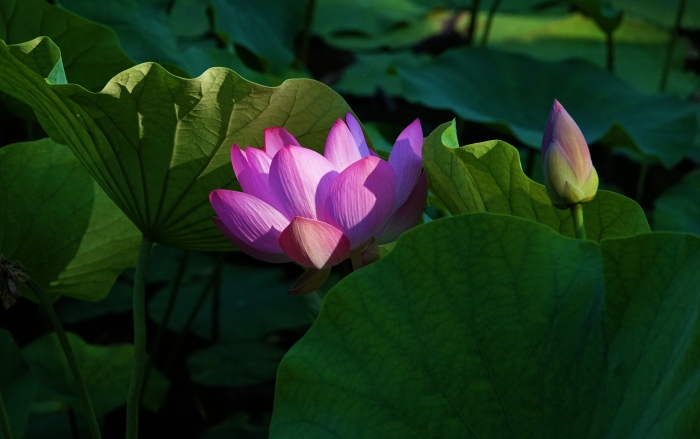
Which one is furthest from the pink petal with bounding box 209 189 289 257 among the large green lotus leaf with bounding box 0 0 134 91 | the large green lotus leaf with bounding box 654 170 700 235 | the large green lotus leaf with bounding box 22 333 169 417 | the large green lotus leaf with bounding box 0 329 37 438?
the large green lotus leaf with bounding box 654 170 700 235

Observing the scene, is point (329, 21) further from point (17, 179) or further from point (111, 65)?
point (17, 179)

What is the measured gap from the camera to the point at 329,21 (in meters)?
3.00

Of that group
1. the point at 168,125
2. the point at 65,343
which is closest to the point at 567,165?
the point at 168,125

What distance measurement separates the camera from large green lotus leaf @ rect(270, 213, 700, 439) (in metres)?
0.58

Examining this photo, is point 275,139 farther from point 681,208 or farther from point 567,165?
point 681,208

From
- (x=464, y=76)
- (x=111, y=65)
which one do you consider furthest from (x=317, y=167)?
(x=464, y=76)

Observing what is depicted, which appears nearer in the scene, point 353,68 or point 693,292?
point 693,292

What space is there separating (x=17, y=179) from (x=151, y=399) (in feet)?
2.33

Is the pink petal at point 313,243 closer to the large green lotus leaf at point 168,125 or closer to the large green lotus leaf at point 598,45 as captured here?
the large green lotus leaf at point 168,125

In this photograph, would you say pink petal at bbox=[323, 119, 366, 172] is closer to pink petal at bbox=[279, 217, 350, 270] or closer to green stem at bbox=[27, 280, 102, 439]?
pink petal at bbox=[279, 217, 350, 270]

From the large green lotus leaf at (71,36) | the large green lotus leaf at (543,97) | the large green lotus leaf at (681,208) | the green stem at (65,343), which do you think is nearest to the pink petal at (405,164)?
the green stem at (65,343)

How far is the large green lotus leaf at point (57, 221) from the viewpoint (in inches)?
36.6

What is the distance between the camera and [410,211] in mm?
675

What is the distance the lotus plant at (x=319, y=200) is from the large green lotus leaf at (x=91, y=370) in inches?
36.0
